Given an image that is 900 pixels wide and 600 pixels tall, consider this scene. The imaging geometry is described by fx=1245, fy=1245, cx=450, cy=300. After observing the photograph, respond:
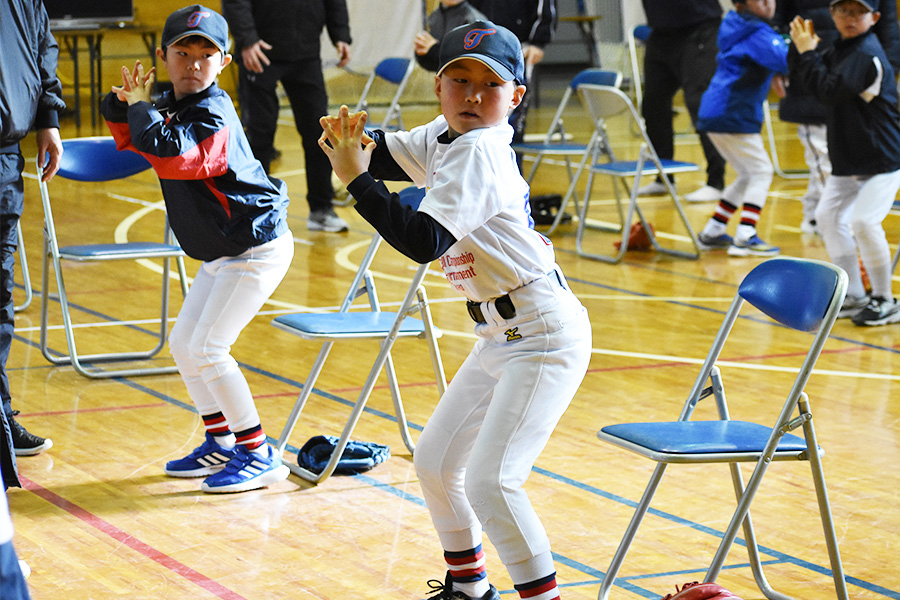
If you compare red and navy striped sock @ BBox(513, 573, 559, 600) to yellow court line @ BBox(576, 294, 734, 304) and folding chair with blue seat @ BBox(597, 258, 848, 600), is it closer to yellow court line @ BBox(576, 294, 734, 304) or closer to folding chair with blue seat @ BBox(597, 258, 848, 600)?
folding chair with blue seat @ BBox(597, 258, 848, 600)

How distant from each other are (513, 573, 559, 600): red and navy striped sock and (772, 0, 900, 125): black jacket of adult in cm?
499

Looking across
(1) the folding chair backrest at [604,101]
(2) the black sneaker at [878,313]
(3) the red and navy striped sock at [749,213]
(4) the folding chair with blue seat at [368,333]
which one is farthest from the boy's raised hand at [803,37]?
(4) the folding chair with blue seat at [368,333]

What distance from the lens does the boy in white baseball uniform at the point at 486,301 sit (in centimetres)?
261

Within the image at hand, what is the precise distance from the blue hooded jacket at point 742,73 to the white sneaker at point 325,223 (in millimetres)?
2611

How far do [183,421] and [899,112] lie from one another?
12.5 feet

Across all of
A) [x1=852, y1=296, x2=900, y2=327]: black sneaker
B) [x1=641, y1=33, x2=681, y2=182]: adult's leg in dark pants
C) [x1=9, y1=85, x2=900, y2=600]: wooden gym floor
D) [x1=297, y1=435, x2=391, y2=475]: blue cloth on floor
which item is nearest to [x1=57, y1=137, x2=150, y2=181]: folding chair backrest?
[x1=9, y1=85, x2=900, y2=600]: wooden gym floor

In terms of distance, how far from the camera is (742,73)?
780cm

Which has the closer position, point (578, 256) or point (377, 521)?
point (377, 521)

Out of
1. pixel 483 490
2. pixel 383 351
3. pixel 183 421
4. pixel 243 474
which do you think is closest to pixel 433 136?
pixel 483 490

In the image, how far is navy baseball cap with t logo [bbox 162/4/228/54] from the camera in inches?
152

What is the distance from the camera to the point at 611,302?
6.75 m

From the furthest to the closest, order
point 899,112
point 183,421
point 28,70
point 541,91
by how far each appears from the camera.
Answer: point 541,91 → point 899,112 → point 183,421 → point 28,70

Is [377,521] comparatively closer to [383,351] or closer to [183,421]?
[383,351]

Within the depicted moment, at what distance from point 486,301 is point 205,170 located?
52.7 inches
